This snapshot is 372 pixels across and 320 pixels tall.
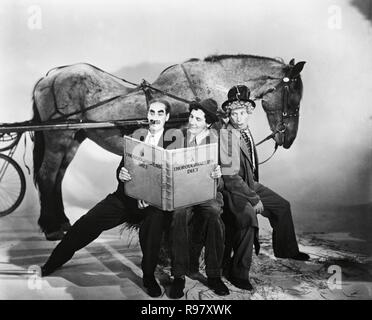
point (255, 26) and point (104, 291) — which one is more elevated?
point (255, 26)

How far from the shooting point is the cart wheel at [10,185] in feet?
16.1

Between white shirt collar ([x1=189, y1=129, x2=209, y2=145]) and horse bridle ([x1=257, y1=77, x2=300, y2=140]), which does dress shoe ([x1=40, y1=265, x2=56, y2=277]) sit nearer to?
white shirt collar ([x1=189, y1=129, x2=209, y2=145])

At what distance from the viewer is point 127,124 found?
4812 millimetres

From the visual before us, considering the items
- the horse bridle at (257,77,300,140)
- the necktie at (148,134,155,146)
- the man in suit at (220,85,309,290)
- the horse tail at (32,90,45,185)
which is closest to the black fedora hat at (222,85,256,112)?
the man in suit at (220,85,309,290)

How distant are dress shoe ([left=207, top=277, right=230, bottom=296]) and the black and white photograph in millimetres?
145

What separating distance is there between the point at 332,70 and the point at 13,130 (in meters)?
2.85

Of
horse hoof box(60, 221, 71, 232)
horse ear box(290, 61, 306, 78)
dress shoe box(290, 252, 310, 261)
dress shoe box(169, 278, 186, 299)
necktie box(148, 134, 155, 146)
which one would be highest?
horse ear box(290, 61, 306, 78)

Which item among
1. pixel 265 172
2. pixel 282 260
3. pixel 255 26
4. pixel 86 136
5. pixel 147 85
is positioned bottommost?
pixel 282 260

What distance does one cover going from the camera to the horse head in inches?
191

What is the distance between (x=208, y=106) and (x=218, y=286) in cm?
149

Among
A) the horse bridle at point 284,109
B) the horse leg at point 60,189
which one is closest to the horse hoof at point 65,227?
the horse leg at point 60,189
